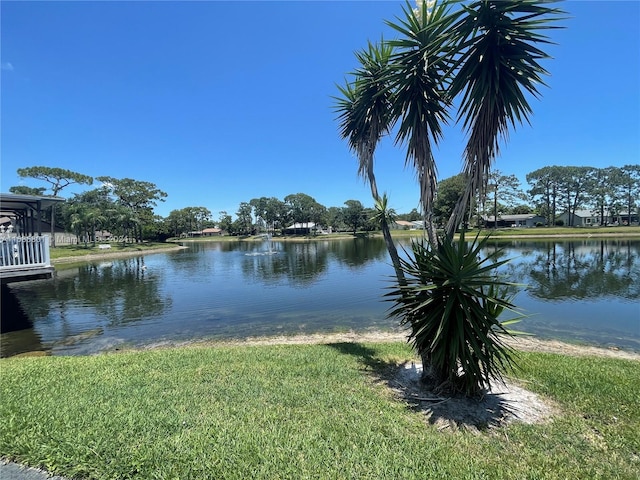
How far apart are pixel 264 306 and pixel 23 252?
31.6ft

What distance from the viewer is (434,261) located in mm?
4828

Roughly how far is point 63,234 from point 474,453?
243 ft

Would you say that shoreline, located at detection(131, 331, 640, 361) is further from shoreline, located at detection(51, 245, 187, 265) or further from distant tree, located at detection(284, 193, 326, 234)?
distant tree, located at detection(284, 193, 326, 234)

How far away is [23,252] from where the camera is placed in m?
10.7

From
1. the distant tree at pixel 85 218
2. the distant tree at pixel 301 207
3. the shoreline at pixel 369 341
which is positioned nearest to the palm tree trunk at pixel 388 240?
the shoreline at pixel 369 341

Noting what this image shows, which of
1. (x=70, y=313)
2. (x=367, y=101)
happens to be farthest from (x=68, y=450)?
(x=70, y=313)

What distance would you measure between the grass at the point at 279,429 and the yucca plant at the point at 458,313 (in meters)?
0.95

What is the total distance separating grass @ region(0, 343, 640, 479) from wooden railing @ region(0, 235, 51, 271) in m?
7.12

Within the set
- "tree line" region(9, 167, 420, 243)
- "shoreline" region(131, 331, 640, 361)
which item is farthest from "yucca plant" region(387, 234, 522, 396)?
"tree line" region(9, 167, 420, 243)

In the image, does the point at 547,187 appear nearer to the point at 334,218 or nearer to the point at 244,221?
the point at 334,218

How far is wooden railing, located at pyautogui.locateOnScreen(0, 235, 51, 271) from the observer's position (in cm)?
1052

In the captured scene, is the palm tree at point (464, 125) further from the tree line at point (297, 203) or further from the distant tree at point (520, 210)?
the distant tree at point (520, 210)

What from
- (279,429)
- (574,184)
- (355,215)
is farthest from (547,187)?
(279,429)

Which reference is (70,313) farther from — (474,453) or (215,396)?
(474,453)
